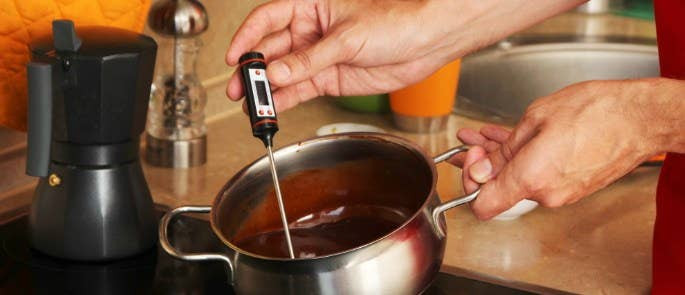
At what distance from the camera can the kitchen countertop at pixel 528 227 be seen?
4.09 feet

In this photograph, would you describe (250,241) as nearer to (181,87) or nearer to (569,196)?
(569,196)

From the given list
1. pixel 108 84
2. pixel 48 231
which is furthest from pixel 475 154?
pixel 48 231

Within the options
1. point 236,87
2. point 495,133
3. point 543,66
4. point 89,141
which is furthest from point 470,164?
point 543,66

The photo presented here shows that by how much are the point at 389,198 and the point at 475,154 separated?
4.7 inches

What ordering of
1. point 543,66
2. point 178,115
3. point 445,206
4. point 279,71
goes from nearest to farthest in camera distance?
1. point 445,206
2. point 279,71
3. point 178,115
4. point 543,66

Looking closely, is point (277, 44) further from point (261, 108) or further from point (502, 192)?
point (502, 192)

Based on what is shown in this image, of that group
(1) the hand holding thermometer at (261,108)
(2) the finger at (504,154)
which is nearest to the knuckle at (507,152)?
(2) the finger at (504,154)

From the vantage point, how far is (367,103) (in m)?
1.80

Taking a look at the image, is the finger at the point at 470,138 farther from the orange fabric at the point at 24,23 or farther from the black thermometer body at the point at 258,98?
the orange fabric at the point at 24,23

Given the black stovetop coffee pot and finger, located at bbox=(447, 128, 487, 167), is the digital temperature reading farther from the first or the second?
finger, located at bbox=(447, 128, 487, 167)

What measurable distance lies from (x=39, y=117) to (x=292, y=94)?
1.03 ft

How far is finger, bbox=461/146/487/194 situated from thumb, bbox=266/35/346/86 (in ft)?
0.64

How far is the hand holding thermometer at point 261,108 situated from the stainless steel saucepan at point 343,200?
5 centimetres

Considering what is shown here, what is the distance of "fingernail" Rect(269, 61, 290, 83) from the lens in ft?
3.72
